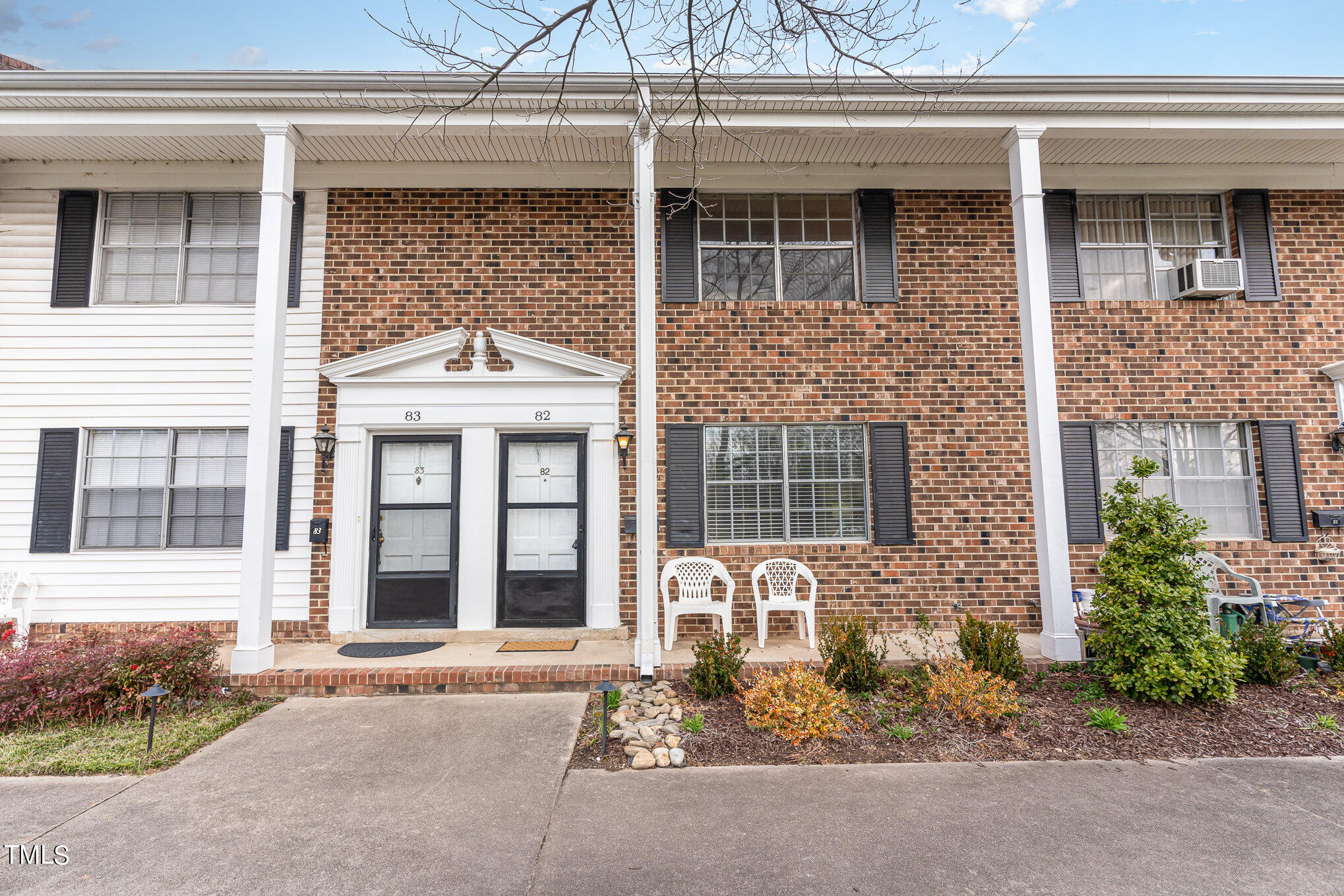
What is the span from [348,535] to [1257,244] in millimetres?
10450

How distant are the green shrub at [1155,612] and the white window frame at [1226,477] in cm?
225

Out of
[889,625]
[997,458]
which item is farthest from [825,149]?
[889,625]

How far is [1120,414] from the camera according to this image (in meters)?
7.00

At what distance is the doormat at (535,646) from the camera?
6.03 m

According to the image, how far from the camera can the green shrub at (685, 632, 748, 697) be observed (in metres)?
4.84

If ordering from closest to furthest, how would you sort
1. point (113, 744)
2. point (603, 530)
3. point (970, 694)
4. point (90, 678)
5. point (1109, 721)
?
point (113, 744), point (1109, 721), point (970, 694), point (90, 678), point (603, 530)

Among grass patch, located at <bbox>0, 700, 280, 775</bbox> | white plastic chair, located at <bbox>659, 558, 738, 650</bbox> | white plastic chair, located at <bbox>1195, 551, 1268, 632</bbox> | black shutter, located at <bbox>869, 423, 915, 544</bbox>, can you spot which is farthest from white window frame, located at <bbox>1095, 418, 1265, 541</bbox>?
grass patch, located at <bbox>0, 700, 280, 775</bbox>

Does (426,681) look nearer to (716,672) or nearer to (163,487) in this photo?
(716,672)

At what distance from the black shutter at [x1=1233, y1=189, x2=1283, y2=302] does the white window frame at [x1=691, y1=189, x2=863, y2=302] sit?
14.1 feet

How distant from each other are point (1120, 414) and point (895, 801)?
5.63 metres

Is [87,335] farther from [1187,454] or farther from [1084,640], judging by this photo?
[1187,454]

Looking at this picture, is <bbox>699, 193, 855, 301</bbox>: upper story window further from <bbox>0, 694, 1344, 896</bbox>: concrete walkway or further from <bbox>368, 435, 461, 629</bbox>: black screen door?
<bbox>0, 694, 1344, 896</bbox>: concrete walkway

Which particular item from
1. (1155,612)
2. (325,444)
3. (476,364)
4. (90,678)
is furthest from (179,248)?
(1155,612)

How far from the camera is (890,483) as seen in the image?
6875 mm
